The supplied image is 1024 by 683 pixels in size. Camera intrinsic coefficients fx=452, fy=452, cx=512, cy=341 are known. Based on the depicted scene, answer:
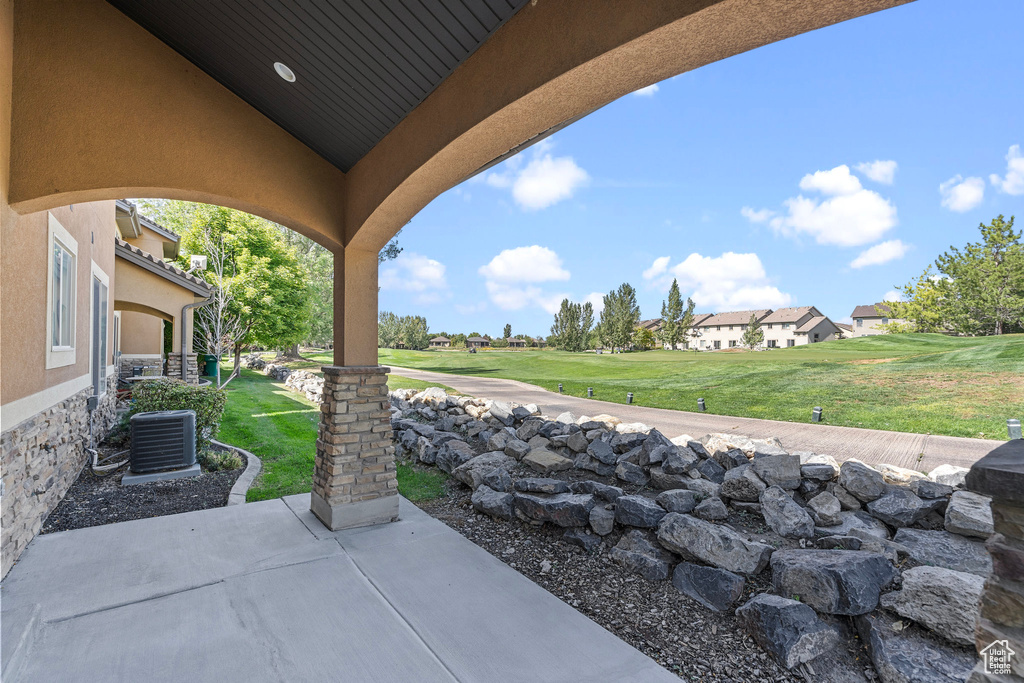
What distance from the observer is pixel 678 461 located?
4246 mm

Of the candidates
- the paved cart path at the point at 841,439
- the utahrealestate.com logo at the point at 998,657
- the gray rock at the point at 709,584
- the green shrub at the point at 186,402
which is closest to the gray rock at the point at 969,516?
the gray rock at the point at 709,584

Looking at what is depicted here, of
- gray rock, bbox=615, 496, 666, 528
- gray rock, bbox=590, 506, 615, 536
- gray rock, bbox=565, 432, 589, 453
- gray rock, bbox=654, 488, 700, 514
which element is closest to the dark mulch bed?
gray rock, bbox=565, 432, 589, 453

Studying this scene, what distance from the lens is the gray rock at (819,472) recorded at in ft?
12.1

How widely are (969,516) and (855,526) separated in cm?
64

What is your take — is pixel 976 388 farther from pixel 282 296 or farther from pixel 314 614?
pixel 282 296

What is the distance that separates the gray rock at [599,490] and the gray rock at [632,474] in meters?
0.22

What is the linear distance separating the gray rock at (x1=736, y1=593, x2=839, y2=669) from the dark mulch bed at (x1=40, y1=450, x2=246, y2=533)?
17.4ft

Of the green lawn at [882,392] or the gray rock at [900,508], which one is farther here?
the green lawn at [882,392]

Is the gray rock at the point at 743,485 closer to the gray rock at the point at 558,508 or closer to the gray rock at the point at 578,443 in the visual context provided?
the gray rock at the point at 558,508

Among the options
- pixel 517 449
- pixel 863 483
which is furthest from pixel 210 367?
pixel 863 483

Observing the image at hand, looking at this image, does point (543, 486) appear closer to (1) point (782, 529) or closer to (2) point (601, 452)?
(2) point (601, 452)

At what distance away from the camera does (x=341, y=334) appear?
4582 mm

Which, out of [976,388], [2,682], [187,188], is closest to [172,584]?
[2,682]

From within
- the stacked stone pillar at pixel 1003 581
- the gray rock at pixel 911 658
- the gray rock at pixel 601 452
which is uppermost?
the stacked stone pillar at pixel 1003 581
